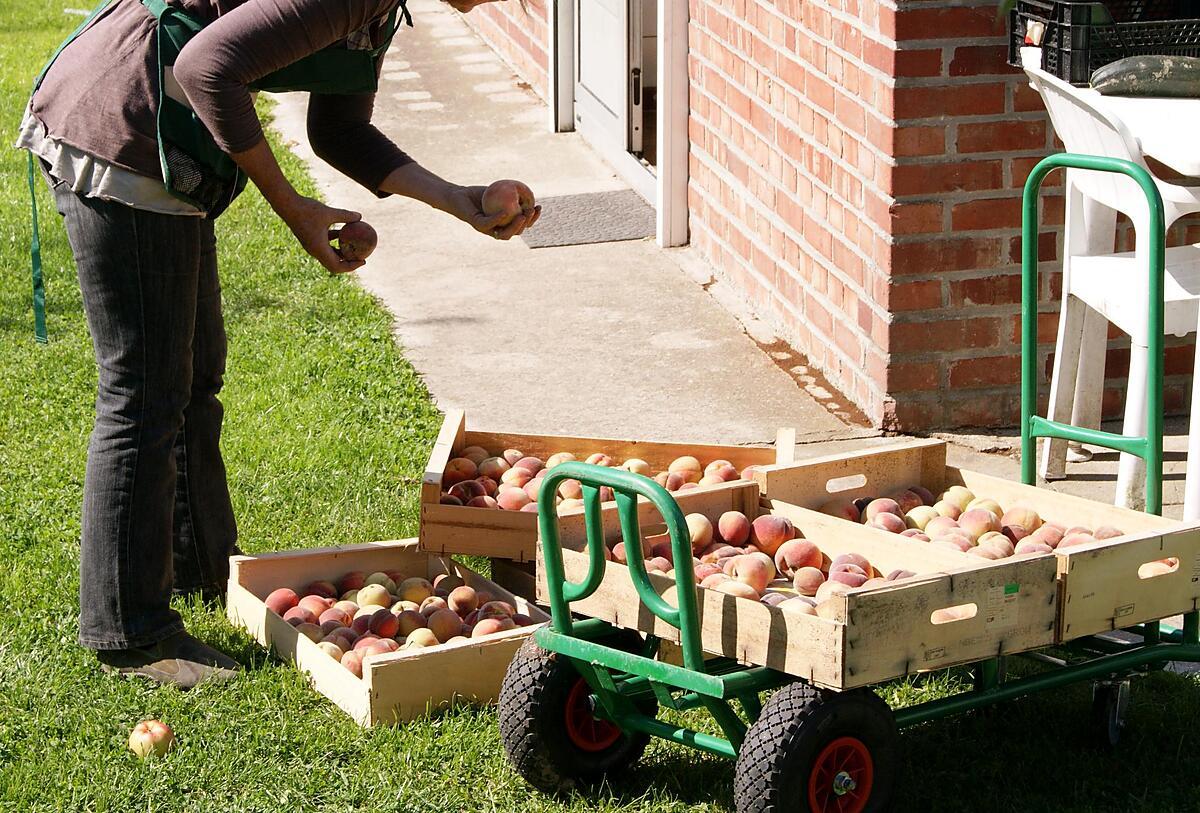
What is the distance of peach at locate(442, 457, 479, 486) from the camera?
4.67 m

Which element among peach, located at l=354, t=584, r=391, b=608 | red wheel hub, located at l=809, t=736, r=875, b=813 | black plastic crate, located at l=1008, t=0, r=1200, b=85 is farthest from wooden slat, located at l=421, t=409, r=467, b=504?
black plastic crate, located at l=1008, t=0, r=1200, b=85

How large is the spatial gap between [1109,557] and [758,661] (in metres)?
0.77

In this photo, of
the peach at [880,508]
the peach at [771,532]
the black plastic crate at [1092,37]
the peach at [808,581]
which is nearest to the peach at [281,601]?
the peach at [771,532]

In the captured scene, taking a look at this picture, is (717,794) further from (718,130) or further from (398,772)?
(718,130)

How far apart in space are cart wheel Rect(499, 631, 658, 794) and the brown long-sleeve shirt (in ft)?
4.21

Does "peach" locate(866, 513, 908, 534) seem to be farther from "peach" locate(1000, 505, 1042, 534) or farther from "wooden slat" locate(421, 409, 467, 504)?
"wooden slat" locate(421, 409, 467, 504)

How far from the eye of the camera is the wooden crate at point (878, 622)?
3.25m

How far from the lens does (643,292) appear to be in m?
7.69

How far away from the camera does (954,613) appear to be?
3.52 metres

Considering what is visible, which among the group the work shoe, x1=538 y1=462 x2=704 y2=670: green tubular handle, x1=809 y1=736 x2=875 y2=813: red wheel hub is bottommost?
the work shoe

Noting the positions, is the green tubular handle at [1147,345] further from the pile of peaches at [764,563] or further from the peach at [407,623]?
the peach at [407,623]

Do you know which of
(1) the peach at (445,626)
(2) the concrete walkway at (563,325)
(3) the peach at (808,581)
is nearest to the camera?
(3) the peach at (808,581)

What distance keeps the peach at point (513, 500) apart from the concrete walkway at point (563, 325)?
60.2 inches

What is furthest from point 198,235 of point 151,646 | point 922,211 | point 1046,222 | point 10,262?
point 10,262
